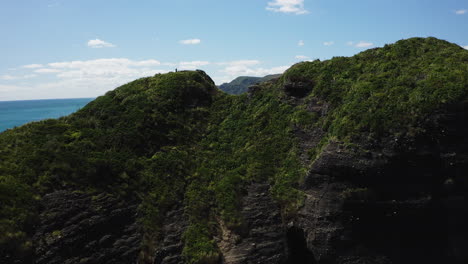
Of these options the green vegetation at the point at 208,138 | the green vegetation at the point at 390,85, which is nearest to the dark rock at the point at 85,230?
the green vegetation at the point at 208,138

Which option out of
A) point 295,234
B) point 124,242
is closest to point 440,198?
point 295,234

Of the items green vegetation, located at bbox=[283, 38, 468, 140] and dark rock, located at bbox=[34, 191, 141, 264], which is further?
green vegetation, located at bbox=[283, 38, 468, 140]

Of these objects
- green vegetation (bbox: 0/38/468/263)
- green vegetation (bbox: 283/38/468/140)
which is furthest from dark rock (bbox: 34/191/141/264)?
green vegetation (bbox: 283/38/468/140)

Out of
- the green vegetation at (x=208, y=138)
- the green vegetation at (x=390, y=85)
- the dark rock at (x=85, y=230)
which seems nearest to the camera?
the dark rock at (x=85, y=230)

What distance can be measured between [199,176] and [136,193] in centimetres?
674

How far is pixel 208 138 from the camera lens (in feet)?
121

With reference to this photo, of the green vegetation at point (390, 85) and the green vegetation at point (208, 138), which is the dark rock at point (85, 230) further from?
the green vegetation at point (390, 85)

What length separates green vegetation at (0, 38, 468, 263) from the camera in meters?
25.0

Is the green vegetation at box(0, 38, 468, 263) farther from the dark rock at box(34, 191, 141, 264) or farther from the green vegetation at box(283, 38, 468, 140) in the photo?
the dark rock at box(34, 191, 141, 264)

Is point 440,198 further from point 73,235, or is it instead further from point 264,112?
point 73,235

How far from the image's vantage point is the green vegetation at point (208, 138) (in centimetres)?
2500

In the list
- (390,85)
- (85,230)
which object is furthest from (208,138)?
(390,85)

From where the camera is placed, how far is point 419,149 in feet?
79.3

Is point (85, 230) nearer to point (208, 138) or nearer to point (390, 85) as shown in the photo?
point (208, 138)
